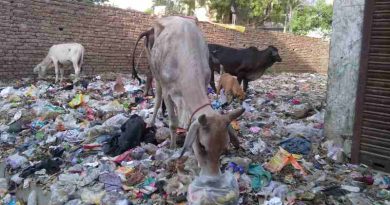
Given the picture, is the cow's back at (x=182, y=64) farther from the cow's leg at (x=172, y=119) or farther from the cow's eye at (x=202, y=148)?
the cow's eye at (x=202, y=148)

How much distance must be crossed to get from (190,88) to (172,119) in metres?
0.97

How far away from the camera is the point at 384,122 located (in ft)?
12.3

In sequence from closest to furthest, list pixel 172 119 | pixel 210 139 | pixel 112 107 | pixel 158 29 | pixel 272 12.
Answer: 1. pixel 210 139
2. pixel 172 119
3. pixel 158 29
4. pixel 112 107
5. pixel 272 12

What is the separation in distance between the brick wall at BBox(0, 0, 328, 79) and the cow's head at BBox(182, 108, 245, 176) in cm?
806

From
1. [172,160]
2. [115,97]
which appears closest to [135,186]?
[172,160]

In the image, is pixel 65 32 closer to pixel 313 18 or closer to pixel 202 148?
pixel 202 148

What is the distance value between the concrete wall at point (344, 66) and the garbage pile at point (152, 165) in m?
0.30

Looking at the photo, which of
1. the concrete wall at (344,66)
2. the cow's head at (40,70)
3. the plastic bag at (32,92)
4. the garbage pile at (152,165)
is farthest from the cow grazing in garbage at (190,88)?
the cow's head at (40,70)

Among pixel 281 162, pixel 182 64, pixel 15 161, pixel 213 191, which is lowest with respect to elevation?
pixel 15 161

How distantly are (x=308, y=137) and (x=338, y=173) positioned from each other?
0.95 m

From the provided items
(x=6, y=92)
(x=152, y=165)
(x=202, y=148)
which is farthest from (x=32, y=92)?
(x=202, y=148)

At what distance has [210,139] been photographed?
2.58m

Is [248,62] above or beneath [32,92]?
A: above

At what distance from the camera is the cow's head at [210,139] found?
258 cm
